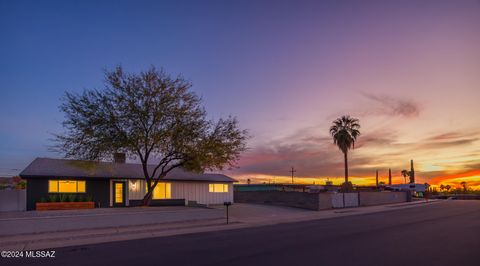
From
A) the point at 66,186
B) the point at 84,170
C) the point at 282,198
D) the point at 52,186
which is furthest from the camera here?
the point at 282,198

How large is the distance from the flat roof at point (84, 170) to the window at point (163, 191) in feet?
2.87

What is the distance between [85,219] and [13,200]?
616 inches

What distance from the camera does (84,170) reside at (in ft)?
110

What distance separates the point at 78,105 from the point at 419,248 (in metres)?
20.0

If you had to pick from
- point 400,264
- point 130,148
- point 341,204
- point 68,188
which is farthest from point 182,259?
point 341,204

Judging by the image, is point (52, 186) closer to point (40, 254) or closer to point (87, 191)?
point (87, 191)

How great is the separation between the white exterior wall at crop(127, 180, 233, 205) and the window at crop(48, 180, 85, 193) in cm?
402

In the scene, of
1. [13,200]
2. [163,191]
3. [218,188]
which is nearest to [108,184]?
[163,191]

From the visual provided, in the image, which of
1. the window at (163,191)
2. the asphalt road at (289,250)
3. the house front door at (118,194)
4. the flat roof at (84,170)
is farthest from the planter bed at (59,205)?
the asphalt road at (289,250)

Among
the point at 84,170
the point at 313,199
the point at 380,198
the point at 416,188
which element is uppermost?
the point at 84,170

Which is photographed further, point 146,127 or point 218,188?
point 218,188

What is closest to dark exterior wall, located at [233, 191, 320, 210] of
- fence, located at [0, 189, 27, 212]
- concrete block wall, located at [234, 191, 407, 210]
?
concrete block wall, located at [234, 191, 407, 210]

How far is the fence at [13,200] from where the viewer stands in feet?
108

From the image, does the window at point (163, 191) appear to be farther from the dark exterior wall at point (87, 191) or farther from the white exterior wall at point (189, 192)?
the dark exterior wall at point (87, 191)
